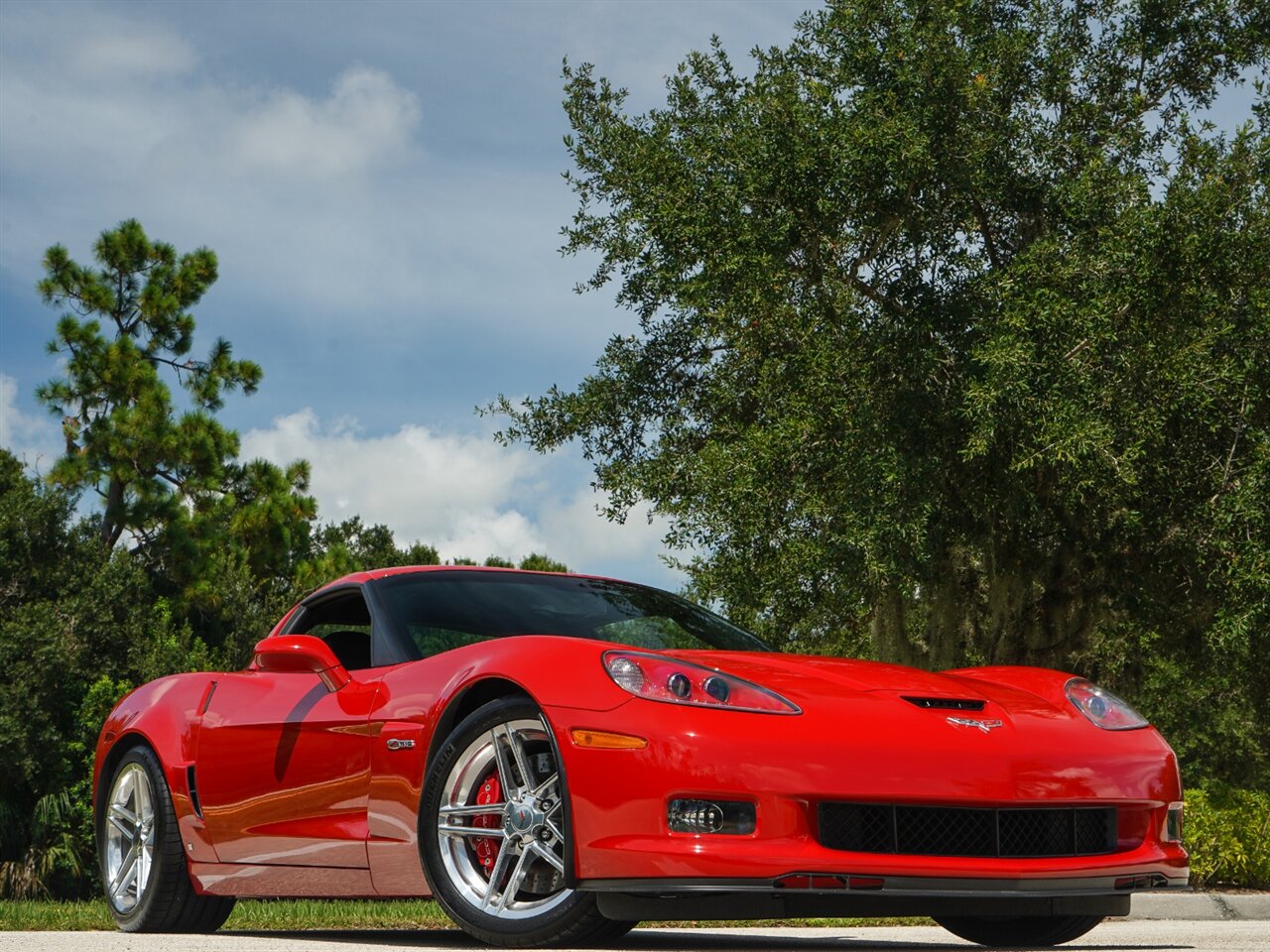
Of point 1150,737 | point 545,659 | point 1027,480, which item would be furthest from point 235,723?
point 1027,480

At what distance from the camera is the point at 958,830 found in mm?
4531

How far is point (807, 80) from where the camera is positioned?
16578 millimetres

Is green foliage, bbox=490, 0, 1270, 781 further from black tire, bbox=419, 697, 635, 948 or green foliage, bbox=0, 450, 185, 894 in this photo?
green foliage, bbox=0, 450, 185, 894

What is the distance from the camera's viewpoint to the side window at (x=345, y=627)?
634cm

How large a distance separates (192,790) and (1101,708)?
3627mm

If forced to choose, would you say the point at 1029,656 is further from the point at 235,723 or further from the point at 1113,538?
the point at 235,723

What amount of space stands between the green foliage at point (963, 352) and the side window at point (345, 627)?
847 cm

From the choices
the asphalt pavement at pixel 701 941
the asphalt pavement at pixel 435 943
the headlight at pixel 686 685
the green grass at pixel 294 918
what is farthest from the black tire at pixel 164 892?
the headlight at pixel 686 685

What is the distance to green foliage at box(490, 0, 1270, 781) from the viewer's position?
47.8ft

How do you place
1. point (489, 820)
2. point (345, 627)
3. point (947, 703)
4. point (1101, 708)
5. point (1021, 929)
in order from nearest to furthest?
point (489, 820) → point (947, 703) → point (1101, 708) → point (1021, 929) → point (345, 627)

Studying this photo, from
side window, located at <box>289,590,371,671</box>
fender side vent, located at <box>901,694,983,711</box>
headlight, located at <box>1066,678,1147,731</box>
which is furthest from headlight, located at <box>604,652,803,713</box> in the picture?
side window, located at <box>289,590,371,671</box>

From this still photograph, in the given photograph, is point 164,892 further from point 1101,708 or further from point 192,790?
point 1101,708

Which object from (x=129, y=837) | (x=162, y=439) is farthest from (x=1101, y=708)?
(x=162, y=439)

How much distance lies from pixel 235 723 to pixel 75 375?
104ft
